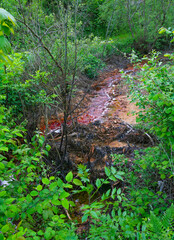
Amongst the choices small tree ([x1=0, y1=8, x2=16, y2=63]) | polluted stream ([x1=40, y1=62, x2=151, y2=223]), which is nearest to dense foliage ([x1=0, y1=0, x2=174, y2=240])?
small tree ([x1=0, y1=8, x2=16, y2=63])

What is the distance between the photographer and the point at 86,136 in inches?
168

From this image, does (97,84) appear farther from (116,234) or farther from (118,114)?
(116,234)

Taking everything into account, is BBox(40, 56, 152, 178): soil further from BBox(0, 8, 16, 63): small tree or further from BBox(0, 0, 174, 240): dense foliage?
BBox(0, 8, 16, 63): small tree

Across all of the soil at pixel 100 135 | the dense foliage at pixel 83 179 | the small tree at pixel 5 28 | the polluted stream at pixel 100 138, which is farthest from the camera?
the soil at pixel 100 135

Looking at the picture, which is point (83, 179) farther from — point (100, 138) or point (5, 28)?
point (100, 138)

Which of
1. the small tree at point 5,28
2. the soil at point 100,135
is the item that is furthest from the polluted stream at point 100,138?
the small tree at point 5,28

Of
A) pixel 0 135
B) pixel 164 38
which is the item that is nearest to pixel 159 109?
pixel 0 135

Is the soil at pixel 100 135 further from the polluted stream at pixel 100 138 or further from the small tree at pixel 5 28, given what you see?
the small tree at pixel 5 28

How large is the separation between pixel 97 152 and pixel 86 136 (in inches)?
22.6

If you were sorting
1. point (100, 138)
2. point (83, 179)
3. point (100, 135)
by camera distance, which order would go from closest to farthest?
point (83, 179) < point (100, 138) < point (100, 135)

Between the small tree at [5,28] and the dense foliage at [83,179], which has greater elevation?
the small tree at [5,28]

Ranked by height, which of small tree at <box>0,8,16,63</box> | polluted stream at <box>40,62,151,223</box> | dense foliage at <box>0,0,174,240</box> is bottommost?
polluted stream at <box>40,62,151,223</box>

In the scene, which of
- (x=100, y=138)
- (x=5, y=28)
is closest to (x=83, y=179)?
(x=5, y=28)

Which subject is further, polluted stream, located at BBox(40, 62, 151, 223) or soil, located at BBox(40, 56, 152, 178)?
soil, located at BBox(40, 56, 152, 178)
